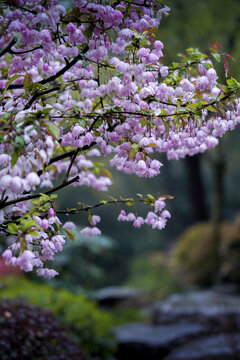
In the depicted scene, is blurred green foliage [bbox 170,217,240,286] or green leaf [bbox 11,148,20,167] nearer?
green leaf [bbox 11,148,20,167]

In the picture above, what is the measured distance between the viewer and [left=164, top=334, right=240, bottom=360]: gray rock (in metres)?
5.15

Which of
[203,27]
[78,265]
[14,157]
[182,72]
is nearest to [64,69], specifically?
[182,72]

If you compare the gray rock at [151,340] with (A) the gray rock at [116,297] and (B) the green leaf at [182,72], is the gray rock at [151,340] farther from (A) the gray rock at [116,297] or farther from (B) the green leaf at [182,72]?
(B) the green leaf at [182,72]

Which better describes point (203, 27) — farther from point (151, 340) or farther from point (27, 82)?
point (27, 82)

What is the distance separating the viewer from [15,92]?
2.69 meters

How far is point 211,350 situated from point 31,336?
252 centimetres

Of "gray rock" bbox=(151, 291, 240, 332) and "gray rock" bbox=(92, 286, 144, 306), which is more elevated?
"gray rock" bbox=(92, 286, 144, 306)

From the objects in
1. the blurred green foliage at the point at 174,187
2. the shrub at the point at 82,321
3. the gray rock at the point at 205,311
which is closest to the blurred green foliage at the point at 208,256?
the gray rock at the point at 205,311

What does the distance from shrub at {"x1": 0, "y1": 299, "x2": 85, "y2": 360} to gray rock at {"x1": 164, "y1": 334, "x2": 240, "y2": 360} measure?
156 cm

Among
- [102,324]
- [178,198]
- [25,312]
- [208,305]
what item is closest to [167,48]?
[208,305]

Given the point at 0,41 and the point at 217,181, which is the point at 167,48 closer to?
the point at 217,181

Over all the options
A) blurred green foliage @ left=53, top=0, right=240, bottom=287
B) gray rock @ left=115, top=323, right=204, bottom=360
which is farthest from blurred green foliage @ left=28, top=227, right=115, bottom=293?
gray rock @ left=115, top=323, right=204, bottom=360

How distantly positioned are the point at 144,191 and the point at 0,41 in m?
16.2

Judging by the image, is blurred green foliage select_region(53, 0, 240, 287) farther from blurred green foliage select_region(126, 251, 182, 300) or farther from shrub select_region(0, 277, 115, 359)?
shrub select_region(0, 277, 115, 359)
